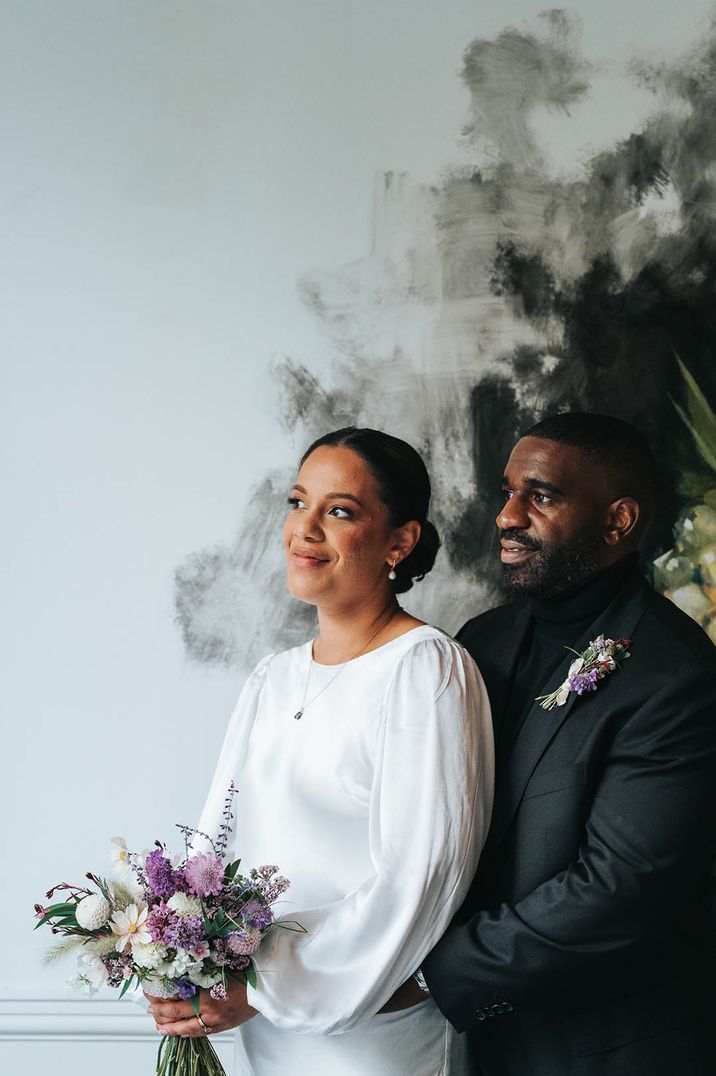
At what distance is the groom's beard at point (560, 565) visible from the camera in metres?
2.68

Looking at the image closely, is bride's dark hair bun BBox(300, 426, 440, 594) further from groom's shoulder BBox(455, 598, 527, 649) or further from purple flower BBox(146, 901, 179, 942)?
purple flower BBox(146, 901, 179, 942)

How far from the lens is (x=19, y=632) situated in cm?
366

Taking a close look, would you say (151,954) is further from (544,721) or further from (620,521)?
(620,521)

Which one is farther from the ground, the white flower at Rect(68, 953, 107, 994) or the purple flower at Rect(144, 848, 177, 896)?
the purple flower at Rect(144, 848, 177, 896)

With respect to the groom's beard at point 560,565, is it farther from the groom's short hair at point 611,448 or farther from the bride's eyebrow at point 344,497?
the bride's eyebrow at point 344,497

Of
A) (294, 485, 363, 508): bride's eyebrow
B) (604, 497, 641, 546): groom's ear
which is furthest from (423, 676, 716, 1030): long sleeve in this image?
(294, 485, 363, 508): bride's eyebrow

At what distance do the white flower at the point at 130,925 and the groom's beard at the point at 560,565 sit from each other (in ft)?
3.78

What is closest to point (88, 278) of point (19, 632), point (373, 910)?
point (19, 632)

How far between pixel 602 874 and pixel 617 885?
0.12 ft

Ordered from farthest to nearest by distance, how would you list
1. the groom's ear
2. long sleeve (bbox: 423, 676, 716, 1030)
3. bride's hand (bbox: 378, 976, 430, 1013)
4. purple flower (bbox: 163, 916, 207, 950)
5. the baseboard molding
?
the baseboard molding → the groom's ear → bride's hand (bbox: 378, 976, 430, 1013) → long sleeve (bbox: 423, 676, 716, 1030) → purple flower (bbox: 163, 916, 207, 950)

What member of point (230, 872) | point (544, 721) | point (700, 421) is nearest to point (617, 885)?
point (544, 721)

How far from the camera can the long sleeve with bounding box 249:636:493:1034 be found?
230 centimetres

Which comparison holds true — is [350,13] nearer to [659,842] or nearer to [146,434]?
[146,434]

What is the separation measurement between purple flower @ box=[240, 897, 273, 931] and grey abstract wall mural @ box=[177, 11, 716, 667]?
4.48ft
